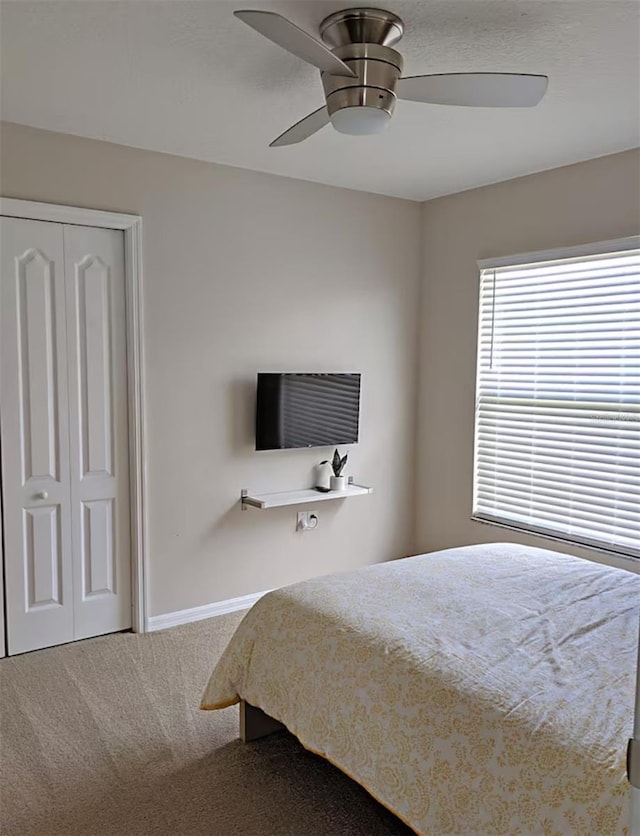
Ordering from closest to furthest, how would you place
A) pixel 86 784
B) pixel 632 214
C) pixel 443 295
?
pixel 86 784 < pixel 632 214 < pixel 443 295

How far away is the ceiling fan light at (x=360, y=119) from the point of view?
2180 millimetres

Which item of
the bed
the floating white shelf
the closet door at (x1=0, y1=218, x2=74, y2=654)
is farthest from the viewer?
the floating white shelf

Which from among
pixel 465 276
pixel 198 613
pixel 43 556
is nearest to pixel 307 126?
pixel 465 276

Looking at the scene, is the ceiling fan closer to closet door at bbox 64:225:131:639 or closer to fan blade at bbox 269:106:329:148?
fan blade at bbox 269:106:329:148

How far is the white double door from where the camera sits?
10.5 ft

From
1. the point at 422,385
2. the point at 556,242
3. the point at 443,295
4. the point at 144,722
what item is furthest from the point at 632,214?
the point at 144,722

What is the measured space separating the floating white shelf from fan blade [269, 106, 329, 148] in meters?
1.99

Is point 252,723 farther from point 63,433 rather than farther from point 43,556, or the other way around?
point 63,433

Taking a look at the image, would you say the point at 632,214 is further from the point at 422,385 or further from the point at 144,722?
the point at 144,722

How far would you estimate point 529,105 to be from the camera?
2.27m

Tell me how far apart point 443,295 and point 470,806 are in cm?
343

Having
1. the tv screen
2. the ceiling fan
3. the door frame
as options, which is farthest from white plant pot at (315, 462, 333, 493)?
the ceiling fan

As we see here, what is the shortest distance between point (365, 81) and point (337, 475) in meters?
2.51

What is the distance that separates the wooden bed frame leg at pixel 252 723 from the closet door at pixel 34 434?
53.0 inches
